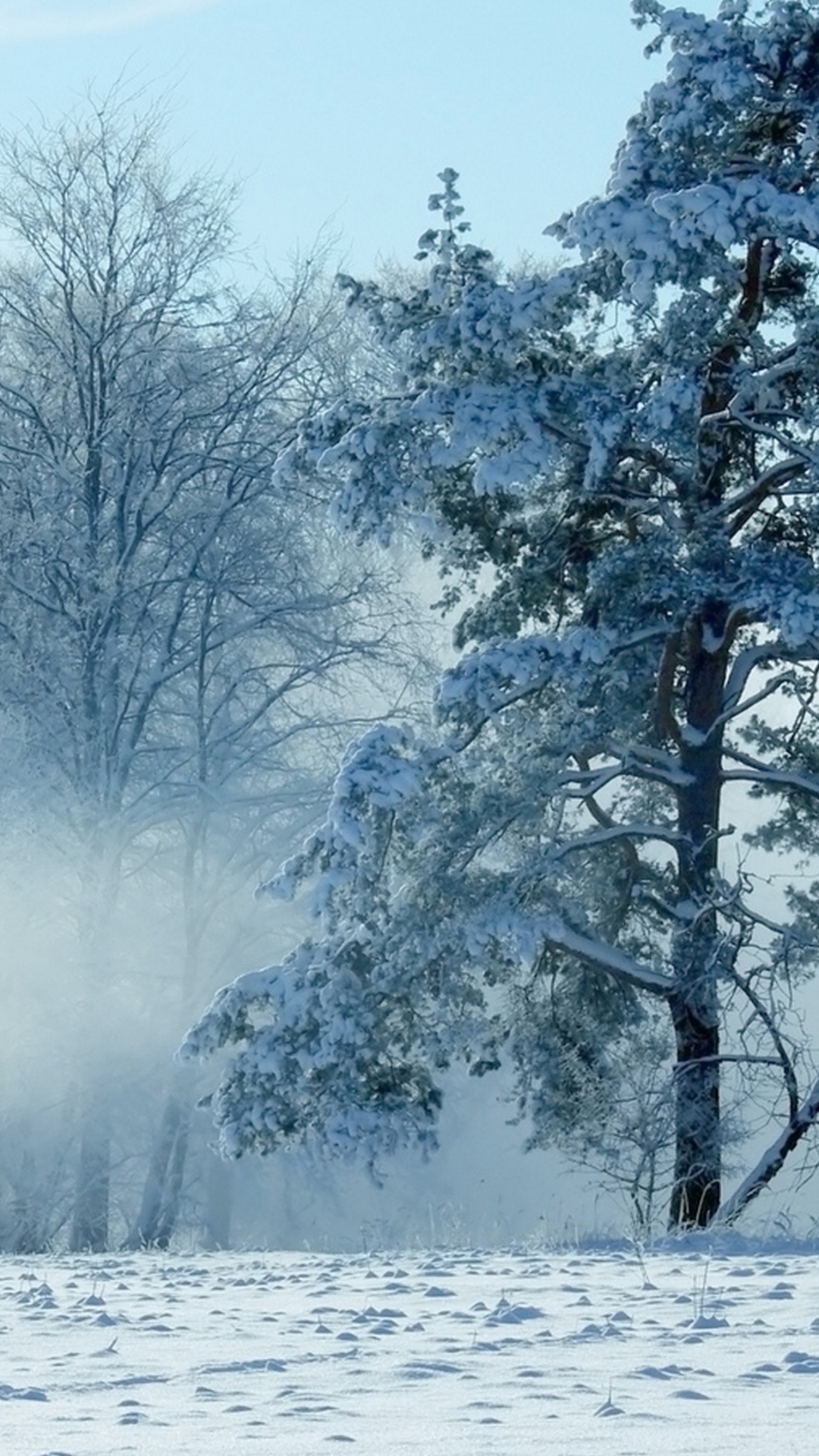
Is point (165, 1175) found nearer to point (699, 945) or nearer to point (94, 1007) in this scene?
point (94, 1007)

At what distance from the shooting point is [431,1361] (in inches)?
224

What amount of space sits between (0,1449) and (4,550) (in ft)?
57.3

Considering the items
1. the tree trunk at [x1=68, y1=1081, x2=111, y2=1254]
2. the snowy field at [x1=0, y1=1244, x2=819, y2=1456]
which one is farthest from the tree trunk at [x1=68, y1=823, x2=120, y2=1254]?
the snowy field at [x1=0, y1=1244, x2=819, y2=1456]

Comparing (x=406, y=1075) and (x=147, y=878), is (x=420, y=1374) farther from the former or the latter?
(x=147, y=878)

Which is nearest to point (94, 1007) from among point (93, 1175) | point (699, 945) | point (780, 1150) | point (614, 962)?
point (93, 1175)

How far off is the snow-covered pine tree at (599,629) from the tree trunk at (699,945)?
26mm

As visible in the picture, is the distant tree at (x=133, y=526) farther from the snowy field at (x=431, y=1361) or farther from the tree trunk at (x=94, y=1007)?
the snowy field at (x=431, y=1361)

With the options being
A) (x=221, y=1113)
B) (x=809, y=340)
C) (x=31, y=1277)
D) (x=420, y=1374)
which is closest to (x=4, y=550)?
(x=221, y=1113)

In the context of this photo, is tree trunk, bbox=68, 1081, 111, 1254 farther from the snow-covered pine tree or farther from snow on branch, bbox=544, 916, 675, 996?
snow on branch, bbox=544, 916, 675, 996

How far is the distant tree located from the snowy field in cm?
1189

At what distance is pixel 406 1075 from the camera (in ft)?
48.5

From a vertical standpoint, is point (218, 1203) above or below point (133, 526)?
below

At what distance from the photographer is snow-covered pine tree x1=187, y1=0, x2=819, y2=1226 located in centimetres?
1376

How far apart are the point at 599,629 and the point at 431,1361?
29.8ft
